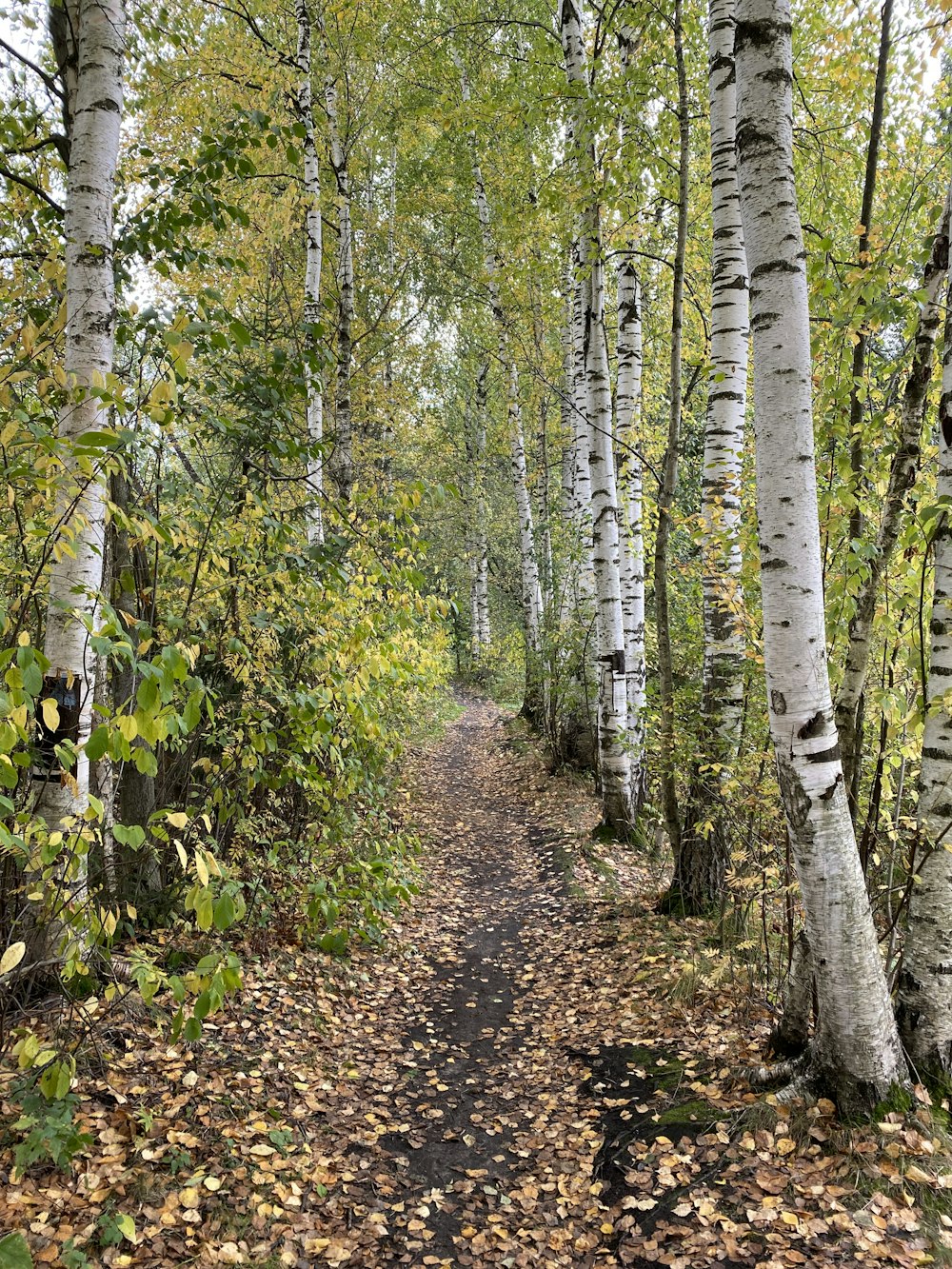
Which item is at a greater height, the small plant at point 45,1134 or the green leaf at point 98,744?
the green leaf at point 98,744

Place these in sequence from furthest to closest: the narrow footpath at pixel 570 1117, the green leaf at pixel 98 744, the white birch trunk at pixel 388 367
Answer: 1. the white birch trunk at pixel 388 367
2. the narrow footpath at pixel 570 1117
3. the green leaf at pixel 98 744

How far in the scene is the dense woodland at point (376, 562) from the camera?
292 centimetres

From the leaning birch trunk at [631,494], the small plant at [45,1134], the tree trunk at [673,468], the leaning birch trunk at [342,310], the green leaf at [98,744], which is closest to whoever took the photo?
the green leaf at [98,744]

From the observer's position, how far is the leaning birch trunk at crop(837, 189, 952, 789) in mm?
3148

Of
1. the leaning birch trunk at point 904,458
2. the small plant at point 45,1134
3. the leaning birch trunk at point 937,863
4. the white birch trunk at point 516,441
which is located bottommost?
the small plant at point 45,1134

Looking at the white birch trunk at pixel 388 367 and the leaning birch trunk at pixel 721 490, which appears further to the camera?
the white birch trunk at pixel 388 367

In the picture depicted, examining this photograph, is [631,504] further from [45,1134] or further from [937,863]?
[45,1134]

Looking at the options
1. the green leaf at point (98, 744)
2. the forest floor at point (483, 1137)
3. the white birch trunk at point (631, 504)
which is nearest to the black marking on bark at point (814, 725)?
the forest floor at point (483, 1137)

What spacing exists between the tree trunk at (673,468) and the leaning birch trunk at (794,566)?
1.87m

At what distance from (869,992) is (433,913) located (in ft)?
14.6

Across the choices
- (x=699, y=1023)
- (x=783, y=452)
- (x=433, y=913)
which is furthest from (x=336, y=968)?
(x=783, y=452)

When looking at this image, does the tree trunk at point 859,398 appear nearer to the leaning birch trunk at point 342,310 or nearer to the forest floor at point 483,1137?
the forest floor at point 483,1137

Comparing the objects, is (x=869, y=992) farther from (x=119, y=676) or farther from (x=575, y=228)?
(x=575, y=228)

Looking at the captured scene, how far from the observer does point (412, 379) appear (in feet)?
58.9
